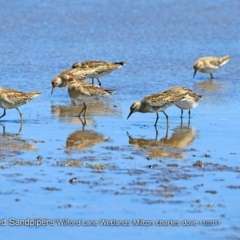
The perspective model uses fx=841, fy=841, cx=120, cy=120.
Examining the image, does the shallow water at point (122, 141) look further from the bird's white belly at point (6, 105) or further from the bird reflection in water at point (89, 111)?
the bird's white belly at point (6, 105)

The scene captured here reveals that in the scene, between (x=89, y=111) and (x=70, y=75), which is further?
(x=70, y=75)

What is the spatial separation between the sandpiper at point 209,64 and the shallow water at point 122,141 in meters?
0.29

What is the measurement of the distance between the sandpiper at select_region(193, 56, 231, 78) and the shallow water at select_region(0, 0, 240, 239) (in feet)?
0.95

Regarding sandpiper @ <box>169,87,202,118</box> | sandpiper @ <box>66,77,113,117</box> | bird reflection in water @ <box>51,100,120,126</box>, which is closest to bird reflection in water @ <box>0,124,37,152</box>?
bird reflection in water @ <box>51,100,120,126</box>

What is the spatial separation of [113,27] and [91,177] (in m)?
17.2

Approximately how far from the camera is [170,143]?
13.3 m

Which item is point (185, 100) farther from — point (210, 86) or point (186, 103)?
point (210, 86)

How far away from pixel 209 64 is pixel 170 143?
7.90 meters

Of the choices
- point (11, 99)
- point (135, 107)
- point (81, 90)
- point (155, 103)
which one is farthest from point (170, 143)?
point (81, 90)

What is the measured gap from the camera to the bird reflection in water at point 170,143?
12.3 metres

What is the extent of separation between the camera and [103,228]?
9055 mm

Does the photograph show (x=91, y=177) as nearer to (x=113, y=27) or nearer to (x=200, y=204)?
(x=200, y=204)

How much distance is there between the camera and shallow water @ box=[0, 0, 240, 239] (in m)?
9.41

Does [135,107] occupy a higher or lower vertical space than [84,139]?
higher
